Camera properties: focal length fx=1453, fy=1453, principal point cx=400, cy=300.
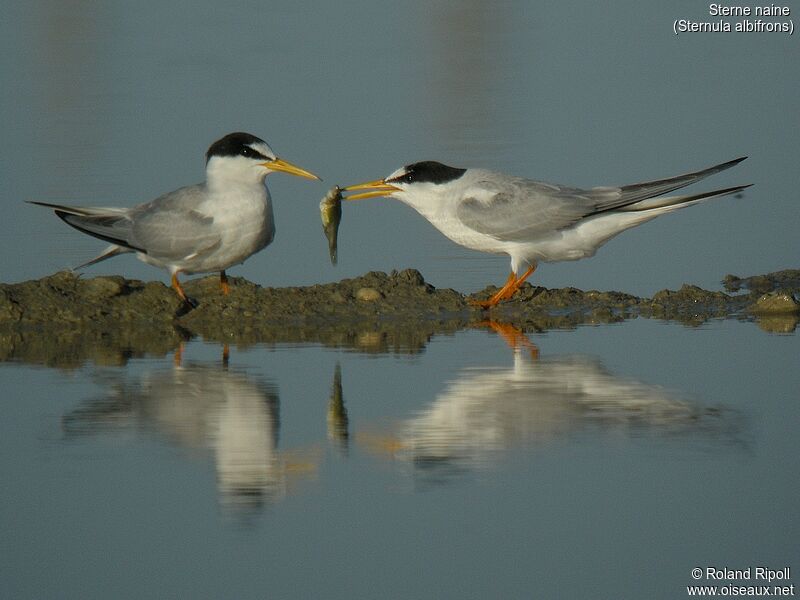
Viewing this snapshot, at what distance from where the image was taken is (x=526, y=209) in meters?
8.28

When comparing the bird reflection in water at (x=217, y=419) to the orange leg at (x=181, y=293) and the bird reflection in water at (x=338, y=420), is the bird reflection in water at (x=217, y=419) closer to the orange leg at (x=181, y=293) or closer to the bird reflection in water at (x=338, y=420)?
the bird reflection in water at (x=338, y=420)

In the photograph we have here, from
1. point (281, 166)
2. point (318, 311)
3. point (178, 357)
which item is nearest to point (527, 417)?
point (178, 357)

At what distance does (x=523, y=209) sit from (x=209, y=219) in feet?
5.83

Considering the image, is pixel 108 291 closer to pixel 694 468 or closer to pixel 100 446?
pixel 100 446

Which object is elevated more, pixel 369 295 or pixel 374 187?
pixel 374 187

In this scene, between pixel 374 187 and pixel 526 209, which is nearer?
pixel 526 209

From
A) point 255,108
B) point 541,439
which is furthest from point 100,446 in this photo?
point 255,108

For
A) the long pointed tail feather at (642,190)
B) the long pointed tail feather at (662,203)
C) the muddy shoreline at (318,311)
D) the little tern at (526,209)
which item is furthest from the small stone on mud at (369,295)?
the long pointed tail feather at (662,203)

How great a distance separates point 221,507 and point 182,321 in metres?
3.14

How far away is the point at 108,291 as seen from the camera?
25.8ft

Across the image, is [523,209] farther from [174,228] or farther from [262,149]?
[174,228]

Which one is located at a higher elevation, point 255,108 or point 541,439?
point 255,108

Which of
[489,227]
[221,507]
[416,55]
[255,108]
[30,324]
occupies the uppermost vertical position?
[416,55]

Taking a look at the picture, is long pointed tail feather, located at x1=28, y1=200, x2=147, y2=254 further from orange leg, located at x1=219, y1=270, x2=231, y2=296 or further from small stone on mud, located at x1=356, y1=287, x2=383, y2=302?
small stone on mud, located at x1=356, y1=287, x2=383, y2=302
